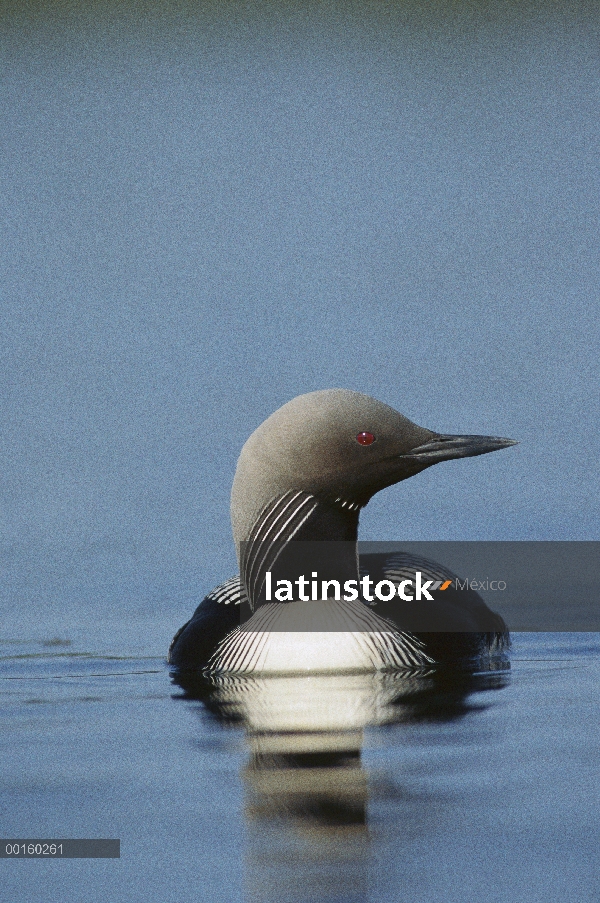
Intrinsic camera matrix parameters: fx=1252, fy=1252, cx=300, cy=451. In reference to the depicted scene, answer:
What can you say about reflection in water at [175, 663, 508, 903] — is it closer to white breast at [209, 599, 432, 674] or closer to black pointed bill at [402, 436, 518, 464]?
white breast at [209, 599, 432, 674]

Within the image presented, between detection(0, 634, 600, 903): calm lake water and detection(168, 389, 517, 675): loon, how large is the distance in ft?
0.34

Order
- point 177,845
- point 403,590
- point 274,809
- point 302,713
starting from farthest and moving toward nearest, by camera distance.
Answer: point 403,590 < point 302,713 < point 274,809 < point 177,845

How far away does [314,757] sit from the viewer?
2.16 meters

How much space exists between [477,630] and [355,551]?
0.46m

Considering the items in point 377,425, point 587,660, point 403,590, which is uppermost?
point 377,425

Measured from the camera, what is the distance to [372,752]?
221cm

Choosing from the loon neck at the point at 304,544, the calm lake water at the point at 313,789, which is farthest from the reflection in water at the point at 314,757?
the loon neck at the point at 304,544

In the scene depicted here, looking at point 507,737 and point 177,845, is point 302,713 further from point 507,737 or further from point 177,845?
point 177,845

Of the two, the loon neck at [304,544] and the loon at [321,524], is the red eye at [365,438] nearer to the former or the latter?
the loon at [321,524]

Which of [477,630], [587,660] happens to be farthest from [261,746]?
[587,660]

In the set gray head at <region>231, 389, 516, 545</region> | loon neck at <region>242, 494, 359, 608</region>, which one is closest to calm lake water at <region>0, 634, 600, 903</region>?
loon neck at <region>242, 494, 359, 608</region>

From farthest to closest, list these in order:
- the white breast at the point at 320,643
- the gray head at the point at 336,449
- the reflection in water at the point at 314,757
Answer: the gray head at the point at 336,449, the white breast at the point at 320,643, the reflection in water at the point at 314,757

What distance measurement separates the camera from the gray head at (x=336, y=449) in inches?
127

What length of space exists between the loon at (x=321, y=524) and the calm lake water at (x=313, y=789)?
0.34 feet
